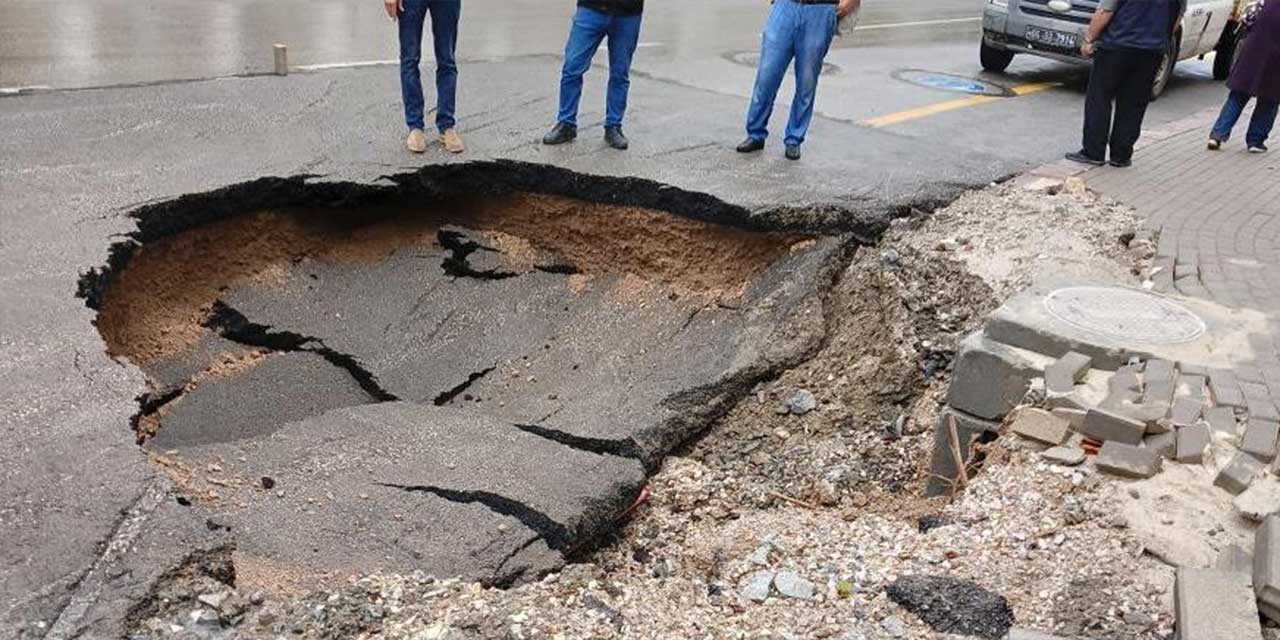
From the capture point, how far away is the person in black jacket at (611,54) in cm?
683

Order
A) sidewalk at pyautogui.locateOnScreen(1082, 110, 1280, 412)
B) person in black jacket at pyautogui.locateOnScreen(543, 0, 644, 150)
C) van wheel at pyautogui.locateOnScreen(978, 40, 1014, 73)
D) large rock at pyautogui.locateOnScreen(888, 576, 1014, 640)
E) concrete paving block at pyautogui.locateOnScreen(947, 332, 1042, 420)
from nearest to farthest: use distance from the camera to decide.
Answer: large rock at pyautogui.locateOnScreen(888, 576, 1014, 640)
concrete paving block at pyautogui.locateOnScreen(947, 332, 1042, 420)
sidewalk at pyautogui.locateOnScreen(1082, 110, 1280, 412)
person in black jacket at pyautogui.locateOnScreen(543, 0, 644, 150)
van wheel at pyautogui.locateOnScreen(978, 40, 1014, 73)

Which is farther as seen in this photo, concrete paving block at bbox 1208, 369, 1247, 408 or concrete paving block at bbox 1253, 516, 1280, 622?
concrete paving block at bbox 1208, 369, 1247, 408

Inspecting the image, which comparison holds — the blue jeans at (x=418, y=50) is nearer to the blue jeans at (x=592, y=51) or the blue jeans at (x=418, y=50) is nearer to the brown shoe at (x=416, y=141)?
the brown shoe at (x=416, y=141)

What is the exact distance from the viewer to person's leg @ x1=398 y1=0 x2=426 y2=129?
6.44 metres

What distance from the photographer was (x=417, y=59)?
6.58 m

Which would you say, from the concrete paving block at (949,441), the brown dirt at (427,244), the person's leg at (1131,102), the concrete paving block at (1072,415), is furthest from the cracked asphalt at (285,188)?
the concrete paving block at (1072,415)

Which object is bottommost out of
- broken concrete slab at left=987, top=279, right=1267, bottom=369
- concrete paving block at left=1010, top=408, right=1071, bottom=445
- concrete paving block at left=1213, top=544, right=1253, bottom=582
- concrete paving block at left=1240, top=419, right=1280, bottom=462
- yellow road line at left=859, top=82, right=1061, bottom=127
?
concrete paving block at left=1213, top=544, right=1253, bottom=582

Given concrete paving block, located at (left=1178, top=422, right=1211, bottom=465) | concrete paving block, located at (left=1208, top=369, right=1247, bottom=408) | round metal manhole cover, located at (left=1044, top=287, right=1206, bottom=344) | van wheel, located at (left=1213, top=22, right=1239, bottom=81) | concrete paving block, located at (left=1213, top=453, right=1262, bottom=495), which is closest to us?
concrete paving block, located at (left=1213, top=453, right=1262, bottom=495)

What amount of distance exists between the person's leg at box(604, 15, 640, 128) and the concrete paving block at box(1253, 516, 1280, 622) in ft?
15.7

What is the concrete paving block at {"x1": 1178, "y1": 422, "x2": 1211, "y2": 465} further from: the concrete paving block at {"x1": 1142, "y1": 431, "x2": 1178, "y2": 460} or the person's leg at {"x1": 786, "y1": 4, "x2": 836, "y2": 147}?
the person's leg at {"x1": 786, "y1": 4, "x2": 836, "y2": 147}

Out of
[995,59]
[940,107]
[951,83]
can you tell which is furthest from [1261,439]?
[995,59]

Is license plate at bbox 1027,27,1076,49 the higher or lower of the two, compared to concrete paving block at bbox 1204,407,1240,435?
higher

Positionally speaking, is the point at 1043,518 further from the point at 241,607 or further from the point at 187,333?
the point at 187,333

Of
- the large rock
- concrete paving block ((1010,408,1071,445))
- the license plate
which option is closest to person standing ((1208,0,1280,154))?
the license plate
